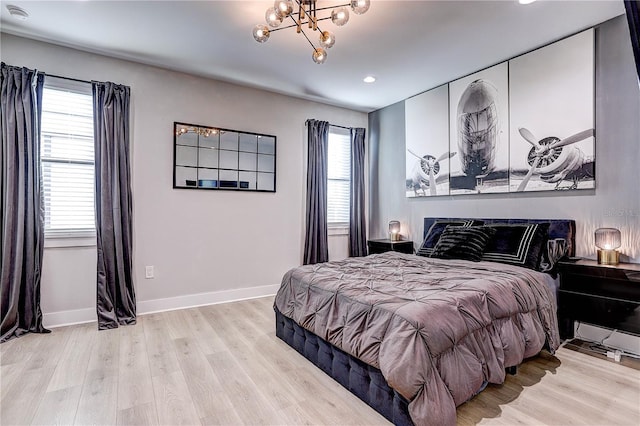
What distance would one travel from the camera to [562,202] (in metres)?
3.16

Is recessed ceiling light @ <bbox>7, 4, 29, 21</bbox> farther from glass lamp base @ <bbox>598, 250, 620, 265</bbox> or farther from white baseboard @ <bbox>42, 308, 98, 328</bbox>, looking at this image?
glass lamp base @ <bbox>598, 250, 620, 265</bbox>

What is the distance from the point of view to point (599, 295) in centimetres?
267

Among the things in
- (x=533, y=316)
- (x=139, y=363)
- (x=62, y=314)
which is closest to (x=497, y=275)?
(x=533, y=316)

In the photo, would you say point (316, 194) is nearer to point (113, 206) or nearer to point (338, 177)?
point (338, 177)

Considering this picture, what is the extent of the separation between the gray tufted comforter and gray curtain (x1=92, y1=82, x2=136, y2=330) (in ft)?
5.76

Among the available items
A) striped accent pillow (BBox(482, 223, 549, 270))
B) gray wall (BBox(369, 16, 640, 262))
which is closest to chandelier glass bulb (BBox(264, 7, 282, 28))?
striped accent pillow (BBox(482, 223, 549, 270))

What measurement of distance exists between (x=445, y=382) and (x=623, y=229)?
7.68ft

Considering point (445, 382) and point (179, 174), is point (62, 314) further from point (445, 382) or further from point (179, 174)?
point (445, 382)

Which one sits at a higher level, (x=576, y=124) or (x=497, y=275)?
(x=576, y=124)

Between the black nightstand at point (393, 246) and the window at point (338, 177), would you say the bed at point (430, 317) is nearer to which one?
the black nightstand at point (393, 246)

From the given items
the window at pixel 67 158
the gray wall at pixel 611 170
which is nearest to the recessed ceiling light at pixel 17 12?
the window at pixel 67 158

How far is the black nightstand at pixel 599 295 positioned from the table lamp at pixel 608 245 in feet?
0.20

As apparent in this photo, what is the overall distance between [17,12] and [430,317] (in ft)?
12.8

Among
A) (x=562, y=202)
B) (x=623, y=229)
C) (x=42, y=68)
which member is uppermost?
(x=42, y=68)
